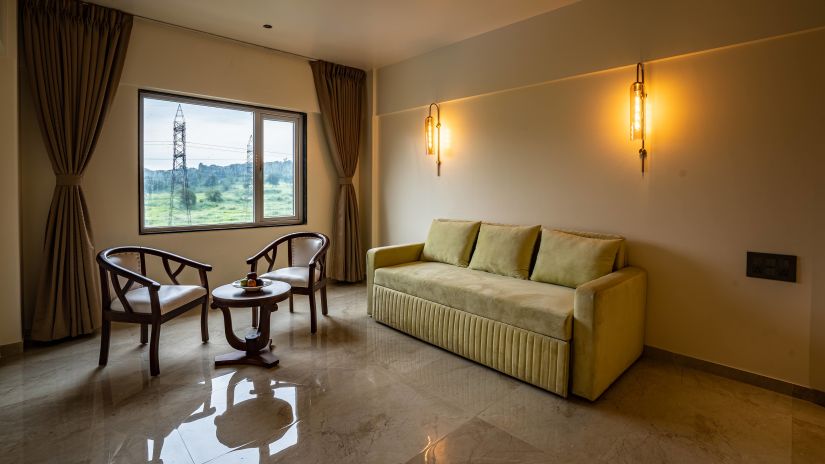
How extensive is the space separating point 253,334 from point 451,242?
6.11ft

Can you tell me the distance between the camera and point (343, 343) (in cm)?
338

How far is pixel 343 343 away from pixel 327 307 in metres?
0.93

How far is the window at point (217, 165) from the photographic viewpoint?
4023mm

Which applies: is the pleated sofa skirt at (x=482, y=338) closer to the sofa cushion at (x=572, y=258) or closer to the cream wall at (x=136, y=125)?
the sofa cushion at (x=572, y=258)

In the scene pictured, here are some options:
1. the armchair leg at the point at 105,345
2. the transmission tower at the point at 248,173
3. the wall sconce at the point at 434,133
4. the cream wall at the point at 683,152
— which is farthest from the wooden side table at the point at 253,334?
the wall sconce at the point at 434,133

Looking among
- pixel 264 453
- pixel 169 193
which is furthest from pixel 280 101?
pixel 264 453

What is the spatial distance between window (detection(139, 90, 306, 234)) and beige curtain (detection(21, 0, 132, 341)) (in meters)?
0.49

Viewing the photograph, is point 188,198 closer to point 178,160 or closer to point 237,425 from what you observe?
point 178,160

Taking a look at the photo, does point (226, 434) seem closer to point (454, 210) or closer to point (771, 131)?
point (454, 210)

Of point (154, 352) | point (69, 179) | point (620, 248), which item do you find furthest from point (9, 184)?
point (620, 248)

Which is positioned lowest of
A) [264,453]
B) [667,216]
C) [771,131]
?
[264,453]

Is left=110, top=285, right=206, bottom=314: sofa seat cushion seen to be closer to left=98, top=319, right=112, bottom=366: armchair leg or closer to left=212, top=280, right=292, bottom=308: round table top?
left=98, top=319, right=112, bottom=366: armchair leg

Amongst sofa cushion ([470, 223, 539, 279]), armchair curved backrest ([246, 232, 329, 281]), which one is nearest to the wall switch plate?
sofa cushion ([470, 223, 539, 279])

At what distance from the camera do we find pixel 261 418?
7.52ft
